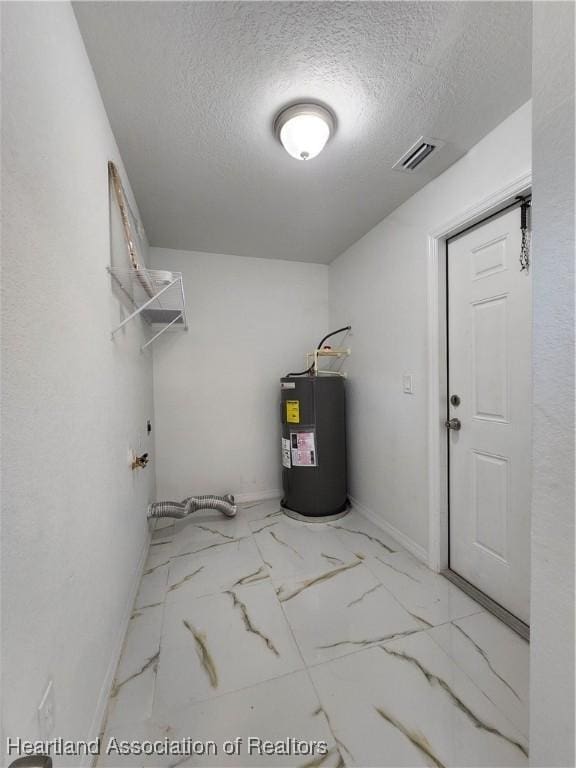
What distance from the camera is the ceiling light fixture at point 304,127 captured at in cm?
130

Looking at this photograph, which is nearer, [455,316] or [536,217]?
[536,217]

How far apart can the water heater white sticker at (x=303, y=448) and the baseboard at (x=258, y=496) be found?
627 mm

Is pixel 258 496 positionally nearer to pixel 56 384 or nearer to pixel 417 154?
pixel 56 384

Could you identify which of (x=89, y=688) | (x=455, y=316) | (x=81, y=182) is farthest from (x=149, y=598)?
(x=455, y=316)

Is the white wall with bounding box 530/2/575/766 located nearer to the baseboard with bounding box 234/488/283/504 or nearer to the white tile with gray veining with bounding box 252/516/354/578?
the white tile with gray veining with bounding box 252/516/354/578

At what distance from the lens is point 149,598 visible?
1655 millimetres

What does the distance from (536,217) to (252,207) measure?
1844mm

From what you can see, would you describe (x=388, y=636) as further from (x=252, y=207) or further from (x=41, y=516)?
(x=252, y=207)

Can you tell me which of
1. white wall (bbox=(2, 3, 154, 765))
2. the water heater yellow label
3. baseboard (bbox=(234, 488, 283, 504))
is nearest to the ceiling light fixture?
white wall (bbox=(2, 3, 154, 765))

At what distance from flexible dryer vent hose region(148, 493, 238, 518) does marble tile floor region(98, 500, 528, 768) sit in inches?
14.5

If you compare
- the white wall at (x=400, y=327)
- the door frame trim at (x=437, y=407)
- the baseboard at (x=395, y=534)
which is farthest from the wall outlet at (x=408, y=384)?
the baseboard at (x=395, y=534)

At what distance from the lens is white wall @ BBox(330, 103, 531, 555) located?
1.51m

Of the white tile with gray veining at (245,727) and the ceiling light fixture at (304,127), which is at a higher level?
the ceiling light fixture at (304,127)

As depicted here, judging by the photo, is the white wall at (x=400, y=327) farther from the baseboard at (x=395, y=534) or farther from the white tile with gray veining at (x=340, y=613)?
the white tile with gray veining at (x=340, y=613)
